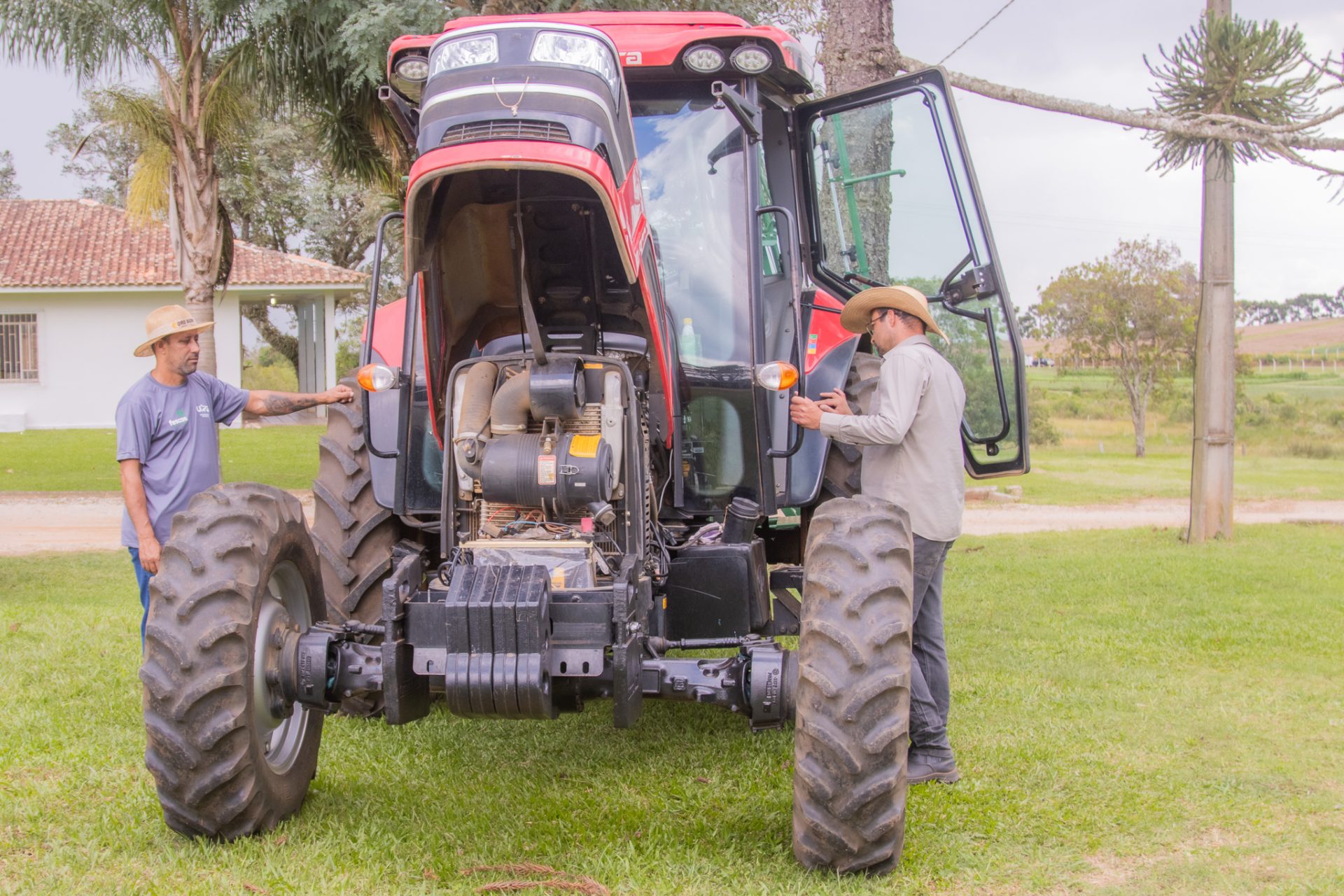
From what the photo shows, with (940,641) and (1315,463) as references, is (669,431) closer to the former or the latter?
(940,641)

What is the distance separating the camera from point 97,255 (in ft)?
90.1

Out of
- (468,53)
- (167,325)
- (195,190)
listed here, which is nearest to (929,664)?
(468,53)

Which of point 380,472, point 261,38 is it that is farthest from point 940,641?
point 261,38

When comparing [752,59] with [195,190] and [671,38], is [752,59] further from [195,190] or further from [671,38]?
[195,190]

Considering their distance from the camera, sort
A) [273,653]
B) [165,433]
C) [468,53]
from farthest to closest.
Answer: [165,433] → [273,653] → [468,53]

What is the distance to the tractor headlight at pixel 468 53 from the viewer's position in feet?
12.3

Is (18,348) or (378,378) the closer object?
(378,378)

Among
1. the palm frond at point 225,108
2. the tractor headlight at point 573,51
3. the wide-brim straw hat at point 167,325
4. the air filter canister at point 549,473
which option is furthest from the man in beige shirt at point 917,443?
the palm frond at point 225,108

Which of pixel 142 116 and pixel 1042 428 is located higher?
pixel 142 116

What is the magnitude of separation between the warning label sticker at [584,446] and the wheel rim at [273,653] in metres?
1.06

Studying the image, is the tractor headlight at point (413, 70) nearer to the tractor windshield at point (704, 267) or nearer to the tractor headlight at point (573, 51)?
the tractor windshield at point (704, 267)

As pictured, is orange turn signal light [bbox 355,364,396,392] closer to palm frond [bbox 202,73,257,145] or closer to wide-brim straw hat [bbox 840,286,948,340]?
wide-brim straw hat [bbox 840,286,948,340]

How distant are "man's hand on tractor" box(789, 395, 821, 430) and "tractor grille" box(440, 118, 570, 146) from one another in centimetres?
159

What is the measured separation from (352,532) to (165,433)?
896mm
